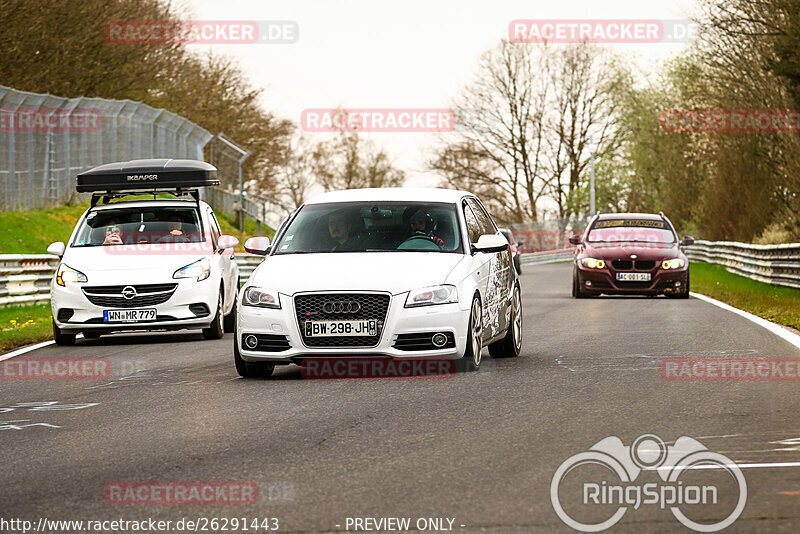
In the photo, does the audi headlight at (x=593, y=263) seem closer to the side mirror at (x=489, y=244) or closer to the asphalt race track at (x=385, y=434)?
the asphalt race track at (x=385, y=434)

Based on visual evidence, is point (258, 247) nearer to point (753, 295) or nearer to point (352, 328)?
point (352, 328)

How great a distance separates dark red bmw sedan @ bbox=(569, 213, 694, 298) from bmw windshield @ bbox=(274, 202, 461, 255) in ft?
42.5

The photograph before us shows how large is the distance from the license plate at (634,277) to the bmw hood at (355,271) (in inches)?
531

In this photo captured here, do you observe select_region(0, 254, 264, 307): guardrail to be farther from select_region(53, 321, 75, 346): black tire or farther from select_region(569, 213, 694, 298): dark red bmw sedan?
select_region(569, 213, 694, 298): dark red bmw sedan

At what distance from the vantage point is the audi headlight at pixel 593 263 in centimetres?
2519

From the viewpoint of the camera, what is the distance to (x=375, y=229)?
483 inches

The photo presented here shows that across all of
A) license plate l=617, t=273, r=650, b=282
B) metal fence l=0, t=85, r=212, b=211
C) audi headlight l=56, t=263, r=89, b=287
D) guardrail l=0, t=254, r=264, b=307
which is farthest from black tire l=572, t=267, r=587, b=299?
metal fence l=0, t=85, r=212, b=211

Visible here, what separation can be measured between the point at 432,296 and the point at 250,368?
5.57 ft

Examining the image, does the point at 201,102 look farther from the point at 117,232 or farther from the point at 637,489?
the point at 637,489

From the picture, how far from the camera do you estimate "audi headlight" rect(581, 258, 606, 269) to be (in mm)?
25194

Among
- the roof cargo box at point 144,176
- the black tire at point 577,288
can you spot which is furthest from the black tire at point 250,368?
the black tire at point 577,288
